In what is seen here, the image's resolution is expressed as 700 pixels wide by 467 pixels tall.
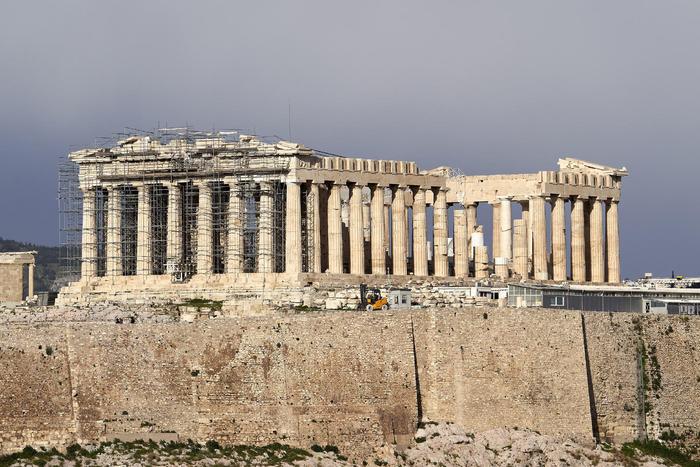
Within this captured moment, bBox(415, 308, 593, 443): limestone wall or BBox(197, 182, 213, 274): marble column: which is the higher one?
BBox(197, 182, 213, 274): marble column

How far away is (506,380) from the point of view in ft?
376

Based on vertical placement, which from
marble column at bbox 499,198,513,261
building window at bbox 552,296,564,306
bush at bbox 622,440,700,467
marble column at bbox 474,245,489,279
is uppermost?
marble column at bbox 499,198,513,261

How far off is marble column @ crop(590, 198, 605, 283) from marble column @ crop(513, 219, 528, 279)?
4.64 meters

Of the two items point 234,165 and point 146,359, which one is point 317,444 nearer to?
point 146,359

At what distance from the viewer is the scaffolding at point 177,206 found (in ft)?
438

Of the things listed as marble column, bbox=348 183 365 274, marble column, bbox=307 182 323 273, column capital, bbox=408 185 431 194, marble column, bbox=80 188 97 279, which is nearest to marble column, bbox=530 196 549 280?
column capital, bbox=408 185 431 194

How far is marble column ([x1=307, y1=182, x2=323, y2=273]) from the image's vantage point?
13320cm

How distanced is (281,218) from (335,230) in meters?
3.52

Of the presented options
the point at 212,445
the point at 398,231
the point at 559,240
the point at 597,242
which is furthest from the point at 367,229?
the point at 212,445

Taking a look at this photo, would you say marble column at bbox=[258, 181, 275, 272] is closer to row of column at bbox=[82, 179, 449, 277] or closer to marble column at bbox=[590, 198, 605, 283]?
row of column at bbox=[82, 179, 449, 277]

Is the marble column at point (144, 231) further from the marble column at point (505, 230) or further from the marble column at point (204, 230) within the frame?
the marble column at point (505, 230)

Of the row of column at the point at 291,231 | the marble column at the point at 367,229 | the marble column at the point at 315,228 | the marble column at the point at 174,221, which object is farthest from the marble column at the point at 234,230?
the marble column at the point at 367,229

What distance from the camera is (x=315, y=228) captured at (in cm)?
13400

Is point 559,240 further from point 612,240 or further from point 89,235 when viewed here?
point 89,235
